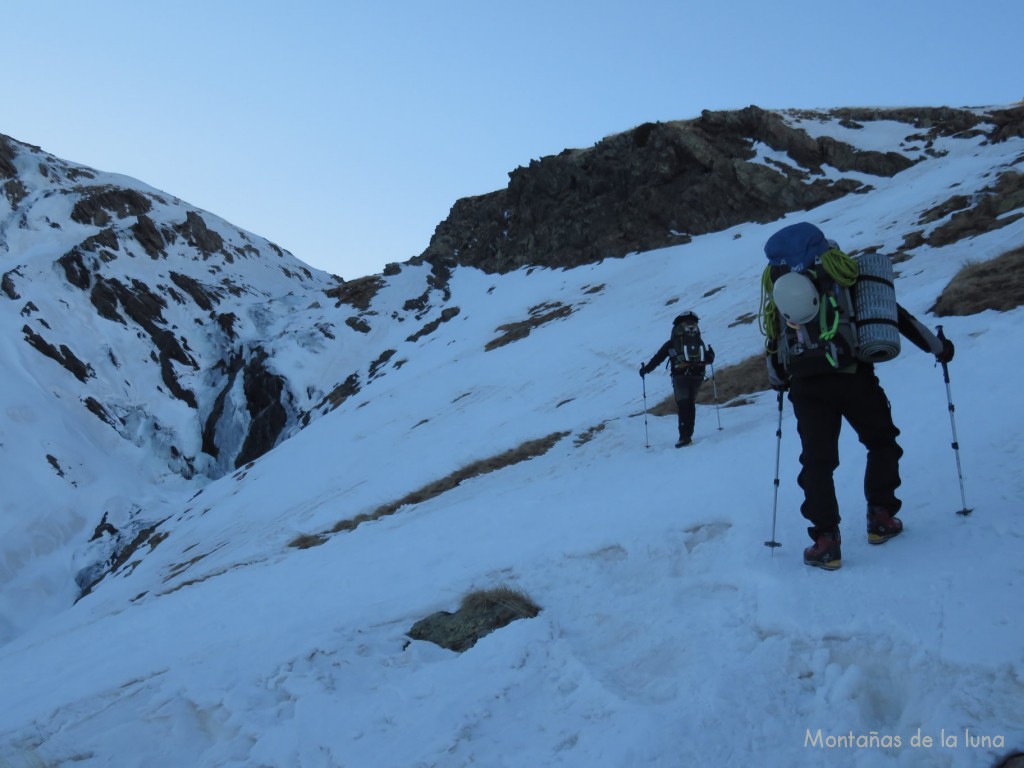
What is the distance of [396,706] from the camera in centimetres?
429

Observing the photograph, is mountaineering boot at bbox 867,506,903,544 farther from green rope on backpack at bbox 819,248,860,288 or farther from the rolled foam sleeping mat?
green rope on backpack at bbox 819,248,860,288

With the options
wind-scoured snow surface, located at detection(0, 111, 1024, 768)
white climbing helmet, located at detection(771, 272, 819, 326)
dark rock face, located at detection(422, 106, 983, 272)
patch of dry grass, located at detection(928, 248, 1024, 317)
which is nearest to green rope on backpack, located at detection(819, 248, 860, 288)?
white climbing helmet, located at detection(771, 272, 819, 326)

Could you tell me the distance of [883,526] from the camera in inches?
189

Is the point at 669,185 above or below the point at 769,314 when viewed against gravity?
above

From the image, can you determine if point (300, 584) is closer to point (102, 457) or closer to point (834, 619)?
point (834, 619)

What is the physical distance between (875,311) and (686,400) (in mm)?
6362

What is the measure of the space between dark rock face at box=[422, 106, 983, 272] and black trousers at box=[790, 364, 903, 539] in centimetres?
3764

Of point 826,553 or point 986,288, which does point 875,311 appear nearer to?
point 826,553

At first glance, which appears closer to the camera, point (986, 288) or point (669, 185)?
point (986, 288)

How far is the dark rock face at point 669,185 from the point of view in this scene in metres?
41.0

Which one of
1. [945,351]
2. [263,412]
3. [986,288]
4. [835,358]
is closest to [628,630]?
[835,358]

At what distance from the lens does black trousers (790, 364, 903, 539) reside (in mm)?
4727

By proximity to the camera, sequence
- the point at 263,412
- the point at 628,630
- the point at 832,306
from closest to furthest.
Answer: the point at 628,630 < the point at 832,306 < the point at 263,412

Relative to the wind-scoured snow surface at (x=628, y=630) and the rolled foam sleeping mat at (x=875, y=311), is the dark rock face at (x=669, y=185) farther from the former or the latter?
the rolled foam sleeping mat at (x=875, y=311)
